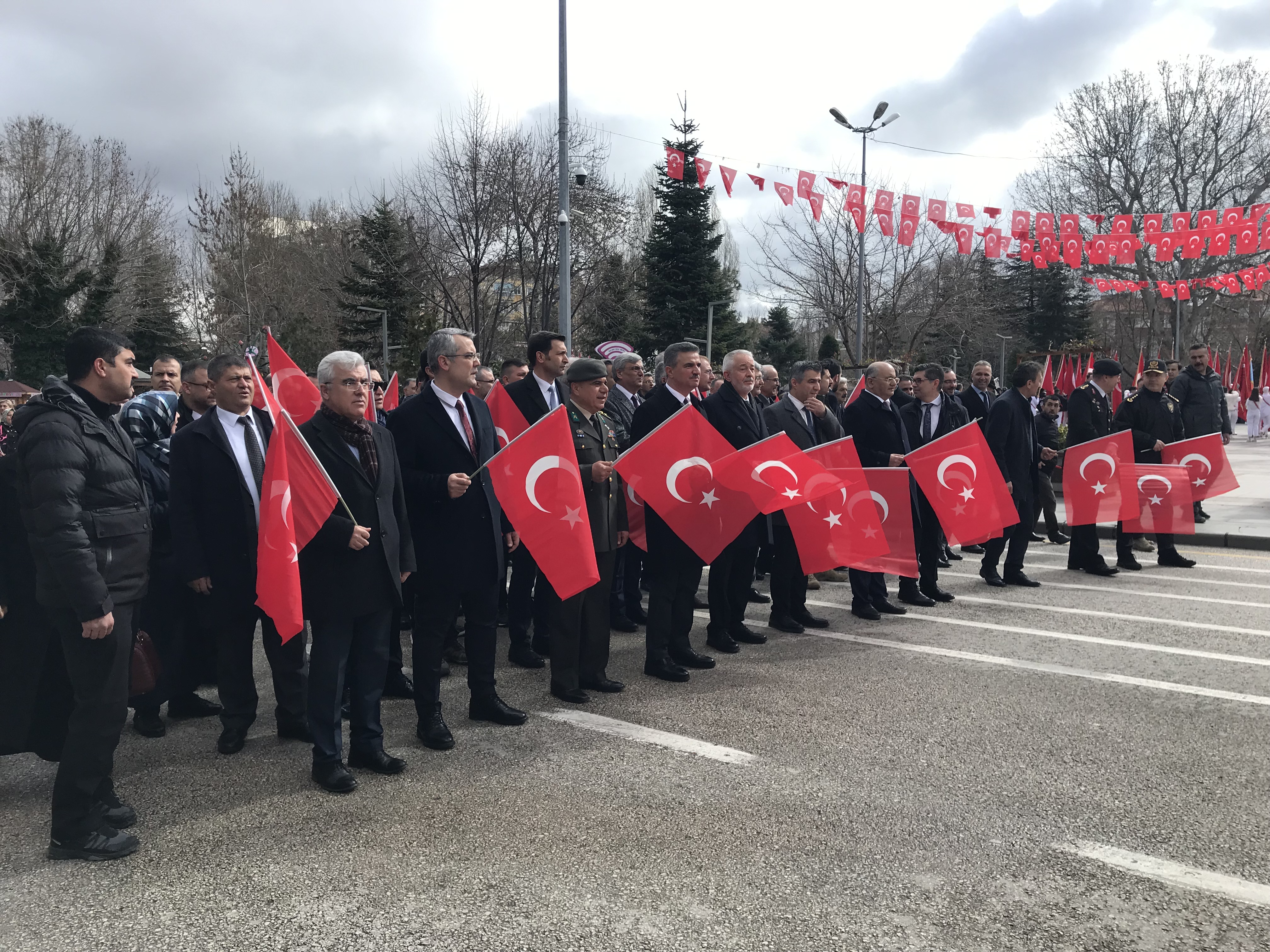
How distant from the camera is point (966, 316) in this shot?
32906 mm

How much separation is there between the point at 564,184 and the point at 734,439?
12925 millimetres

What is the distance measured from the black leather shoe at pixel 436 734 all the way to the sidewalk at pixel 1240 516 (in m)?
7.58

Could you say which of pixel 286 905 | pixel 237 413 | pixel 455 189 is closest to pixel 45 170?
pixel 455 189

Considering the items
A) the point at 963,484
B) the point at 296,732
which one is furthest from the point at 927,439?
the point at 296,732

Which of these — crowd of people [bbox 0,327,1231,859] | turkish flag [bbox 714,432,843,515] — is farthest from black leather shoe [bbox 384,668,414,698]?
turkish flag [bbox 714,432,843,515]

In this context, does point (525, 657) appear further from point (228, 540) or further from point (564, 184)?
point (564, 184)

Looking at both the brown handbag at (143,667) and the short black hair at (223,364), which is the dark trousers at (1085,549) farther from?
the brown handbag at (143,667)

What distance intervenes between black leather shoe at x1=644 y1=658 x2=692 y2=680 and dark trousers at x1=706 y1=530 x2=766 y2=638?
732 millimetres

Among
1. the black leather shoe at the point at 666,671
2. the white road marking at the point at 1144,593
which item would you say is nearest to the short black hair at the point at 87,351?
the black leather shoe at the point at 666,671

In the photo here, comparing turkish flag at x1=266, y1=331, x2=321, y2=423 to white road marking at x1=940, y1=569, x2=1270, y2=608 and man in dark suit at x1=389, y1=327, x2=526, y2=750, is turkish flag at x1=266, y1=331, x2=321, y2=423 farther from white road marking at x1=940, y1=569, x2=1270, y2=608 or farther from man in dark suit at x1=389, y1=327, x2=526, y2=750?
white road marking at x1=940, y1=569, x2=1270, y2=608

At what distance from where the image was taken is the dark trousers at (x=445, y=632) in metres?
4.80

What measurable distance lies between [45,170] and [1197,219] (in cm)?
3701

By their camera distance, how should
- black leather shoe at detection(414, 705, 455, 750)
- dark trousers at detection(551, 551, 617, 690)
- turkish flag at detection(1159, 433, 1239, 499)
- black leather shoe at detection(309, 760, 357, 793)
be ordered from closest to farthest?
black leather shoe at detection(309, 760, 357, 793)
black leather shoe at detection(414, 705, 455, 750)
dark trousers at detection(551, 551, 617, 690)
turkish flag at detection(1159, 433, 1239, 499)

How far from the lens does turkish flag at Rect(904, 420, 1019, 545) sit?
7945 mm
